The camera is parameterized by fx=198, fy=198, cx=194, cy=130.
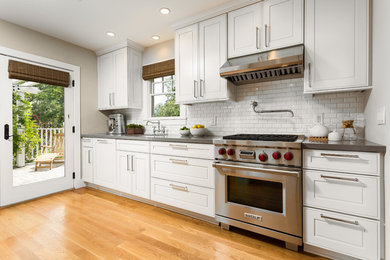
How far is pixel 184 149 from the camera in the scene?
243 centimetres

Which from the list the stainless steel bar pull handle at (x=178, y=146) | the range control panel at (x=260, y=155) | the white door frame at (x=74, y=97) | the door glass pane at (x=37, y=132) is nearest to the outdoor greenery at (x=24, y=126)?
the door glass pane at (x=37, y=132)

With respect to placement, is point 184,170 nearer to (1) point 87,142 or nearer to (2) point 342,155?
(2) point 342,155

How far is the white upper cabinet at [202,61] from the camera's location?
99.4 inches

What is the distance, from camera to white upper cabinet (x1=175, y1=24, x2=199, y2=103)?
8.95 ft

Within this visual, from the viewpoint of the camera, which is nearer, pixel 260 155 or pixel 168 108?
pixel 260 155

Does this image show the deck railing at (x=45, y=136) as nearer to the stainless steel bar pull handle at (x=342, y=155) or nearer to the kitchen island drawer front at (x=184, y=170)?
the kitchen island drawer front at (x=184, y=170)

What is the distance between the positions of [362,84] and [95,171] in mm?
3851

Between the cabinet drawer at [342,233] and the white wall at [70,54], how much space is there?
3803mm

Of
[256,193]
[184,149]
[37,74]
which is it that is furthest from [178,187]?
[37,74]

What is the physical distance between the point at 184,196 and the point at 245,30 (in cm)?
212

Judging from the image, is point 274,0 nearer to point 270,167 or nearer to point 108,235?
point 270,167

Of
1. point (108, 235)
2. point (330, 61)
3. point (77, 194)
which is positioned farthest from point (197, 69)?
point (77, 194)

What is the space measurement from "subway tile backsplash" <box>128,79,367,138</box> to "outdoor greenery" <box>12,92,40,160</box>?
2551 millimetres

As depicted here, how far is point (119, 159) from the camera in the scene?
3123mm
